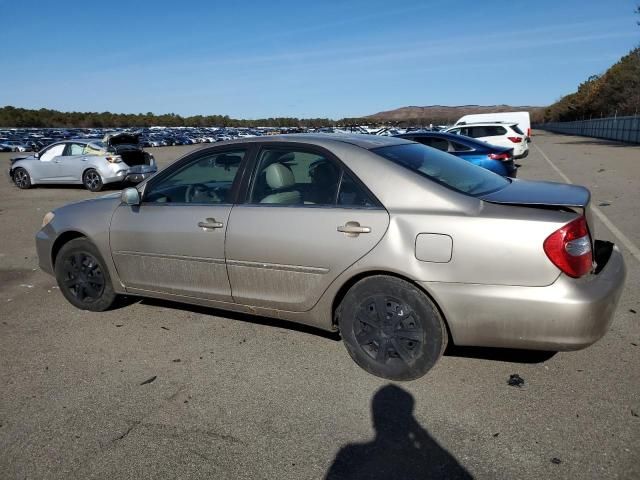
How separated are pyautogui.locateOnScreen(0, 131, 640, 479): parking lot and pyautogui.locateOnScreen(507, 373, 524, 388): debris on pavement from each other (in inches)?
1.7

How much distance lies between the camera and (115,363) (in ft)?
12.0

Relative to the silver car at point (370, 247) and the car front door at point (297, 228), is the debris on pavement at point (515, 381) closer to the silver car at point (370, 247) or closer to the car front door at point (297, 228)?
the silver car at point (370, 247)

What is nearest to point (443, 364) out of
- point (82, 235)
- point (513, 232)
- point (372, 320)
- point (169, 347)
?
point (372, 320)

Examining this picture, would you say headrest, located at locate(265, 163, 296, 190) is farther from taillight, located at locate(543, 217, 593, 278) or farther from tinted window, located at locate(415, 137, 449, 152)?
tinted window, located at locate(415, 137, 449, 152)

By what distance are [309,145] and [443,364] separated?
1.81 metres

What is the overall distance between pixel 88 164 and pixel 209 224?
1206 centimetres

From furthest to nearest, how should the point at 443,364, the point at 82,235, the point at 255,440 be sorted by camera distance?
1. the point at 82,235
2. the point at 443,364
3. the point at 255,440

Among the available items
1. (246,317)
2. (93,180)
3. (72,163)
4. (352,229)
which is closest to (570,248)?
(352,229)

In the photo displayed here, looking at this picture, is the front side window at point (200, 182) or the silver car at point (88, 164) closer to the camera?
the front side window at point (200, 182)

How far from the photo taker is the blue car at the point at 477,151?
1078cm

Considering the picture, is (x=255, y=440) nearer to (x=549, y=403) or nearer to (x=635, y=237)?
(x=549, y=403)

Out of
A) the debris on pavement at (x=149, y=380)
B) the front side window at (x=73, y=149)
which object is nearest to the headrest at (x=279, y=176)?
the debris on pavement at (x=149, y=380)

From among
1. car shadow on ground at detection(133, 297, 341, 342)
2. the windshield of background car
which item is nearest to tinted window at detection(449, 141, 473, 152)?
the windshield of background car

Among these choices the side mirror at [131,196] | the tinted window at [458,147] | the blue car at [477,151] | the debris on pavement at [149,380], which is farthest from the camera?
the tinted window at [458,147]
